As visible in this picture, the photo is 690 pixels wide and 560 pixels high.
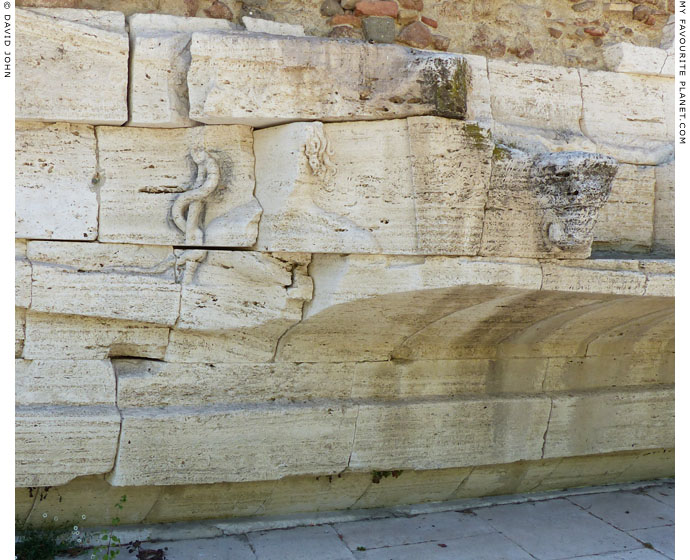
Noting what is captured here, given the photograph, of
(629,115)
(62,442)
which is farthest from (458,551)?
(629,115)

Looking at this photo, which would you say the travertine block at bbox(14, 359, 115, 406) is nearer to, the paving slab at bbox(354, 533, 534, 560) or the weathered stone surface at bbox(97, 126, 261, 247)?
the weathered stone surface at bbox(97, 126, 261, 247)

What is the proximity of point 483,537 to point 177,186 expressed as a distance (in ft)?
8.47

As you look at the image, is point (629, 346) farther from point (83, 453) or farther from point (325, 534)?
point (83, 453)

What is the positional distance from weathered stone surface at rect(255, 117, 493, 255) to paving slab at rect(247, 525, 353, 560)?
5.23 feet

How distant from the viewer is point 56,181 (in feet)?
10.8

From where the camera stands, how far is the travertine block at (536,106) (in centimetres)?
379

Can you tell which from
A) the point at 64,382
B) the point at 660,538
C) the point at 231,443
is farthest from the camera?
the point at 660,538

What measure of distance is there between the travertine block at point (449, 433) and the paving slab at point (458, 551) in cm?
45

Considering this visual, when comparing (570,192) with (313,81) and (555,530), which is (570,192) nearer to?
(313,81)

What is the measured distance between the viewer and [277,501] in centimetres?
395

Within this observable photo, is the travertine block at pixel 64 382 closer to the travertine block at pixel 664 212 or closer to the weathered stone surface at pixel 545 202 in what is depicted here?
the weathered stone surface at pixel 545 202

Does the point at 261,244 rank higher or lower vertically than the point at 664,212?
lower

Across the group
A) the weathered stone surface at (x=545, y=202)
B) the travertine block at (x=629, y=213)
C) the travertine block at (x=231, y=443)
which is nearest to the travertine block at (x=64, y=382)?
the travertine block at (x=231, y=443)

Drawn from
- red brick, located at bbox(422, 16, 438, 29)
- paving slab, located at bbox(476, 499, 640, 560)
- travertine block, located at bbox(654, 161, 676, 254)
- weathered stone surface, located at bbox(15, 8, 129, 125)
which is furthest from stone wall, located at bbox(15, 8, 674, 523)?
paving slab, located at bbox(476, 499, 640, 560)
